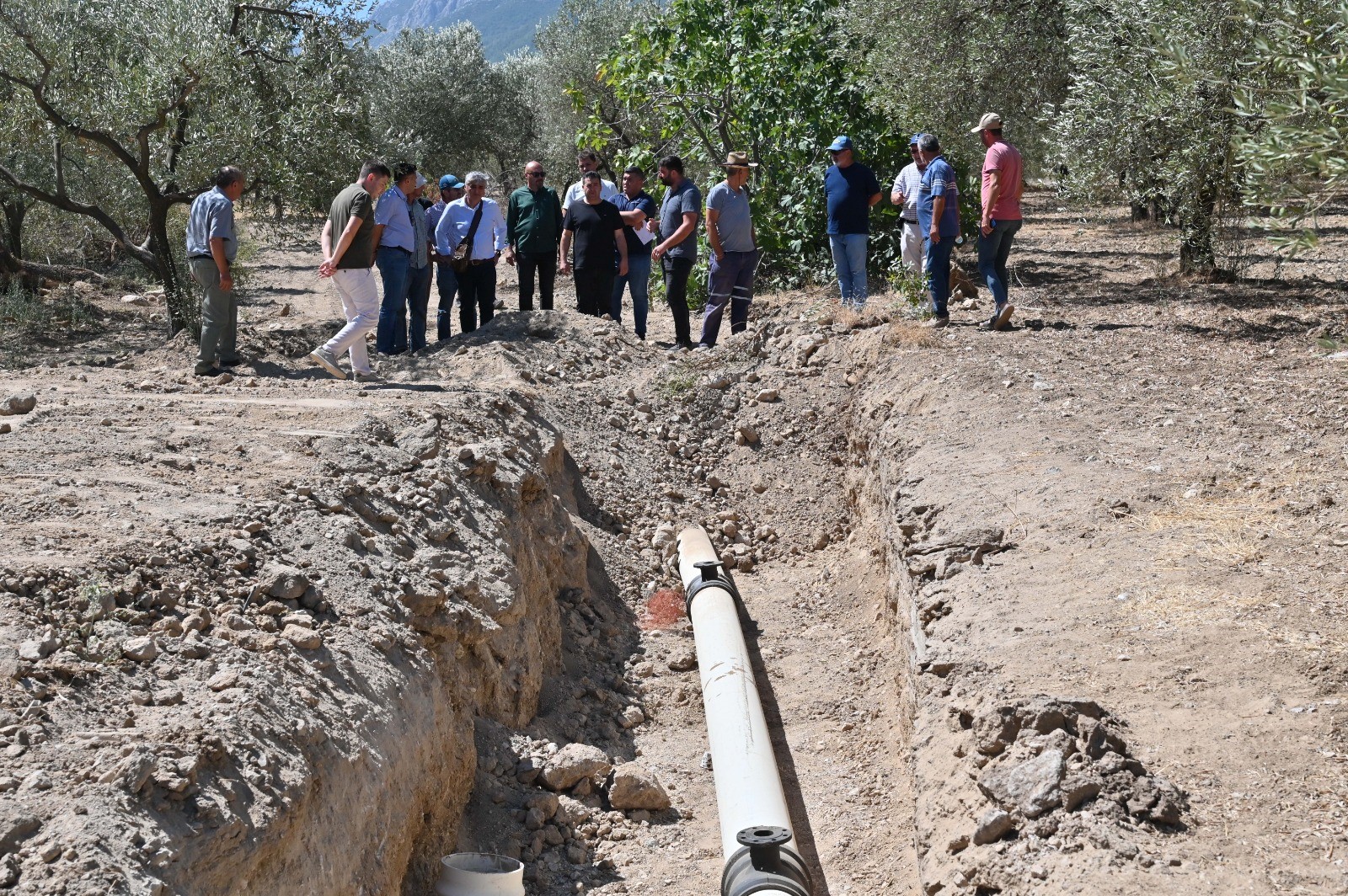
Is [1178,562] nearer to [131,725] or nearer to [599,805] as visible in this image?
[599,805]

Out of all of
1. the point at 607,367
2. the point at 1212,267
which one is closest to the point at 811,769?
the point at 607,367

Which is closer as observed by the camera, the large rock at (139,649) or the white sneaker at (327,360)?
the large rock at (139,649)

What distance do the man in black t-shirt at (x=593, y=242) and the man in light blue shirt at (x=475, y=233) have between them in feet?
2.30

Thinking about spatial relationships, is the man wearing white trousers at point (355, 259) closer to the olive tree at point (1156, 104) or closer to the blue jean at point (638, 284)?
the blue jean at point (638, 284)

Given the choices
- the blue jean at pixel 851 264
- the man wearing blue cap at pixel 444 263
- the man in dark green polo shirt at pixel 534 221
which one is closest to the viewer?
the blue jean at pixel 851 264

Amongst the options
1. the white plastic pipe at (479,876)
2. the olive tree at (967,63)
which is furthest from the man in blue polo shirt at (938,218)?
the white plastic pipe at (479,876)

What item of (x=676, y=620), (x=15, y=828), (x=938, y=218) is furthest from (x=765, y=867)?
(x=938, y=218)

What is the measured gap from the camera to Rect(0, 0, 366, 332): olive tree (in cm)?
1208

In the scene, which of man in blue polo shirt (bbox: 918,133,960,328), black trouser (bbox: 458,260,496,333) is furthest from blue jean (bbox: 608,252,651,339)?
man in blue polo shirt (bbox: 918,133,960,328)

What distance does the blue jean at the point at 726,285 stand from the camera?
10.9 meters

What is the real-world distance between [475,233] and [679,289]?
2013 millimetres

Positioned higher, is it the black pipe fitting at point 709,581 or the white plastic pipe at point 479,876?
the black pipe fitting at point 709,581

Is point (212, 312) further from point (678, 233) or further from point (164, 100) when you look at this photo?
point (678, 233)

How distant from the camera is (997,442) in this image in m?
7.36
